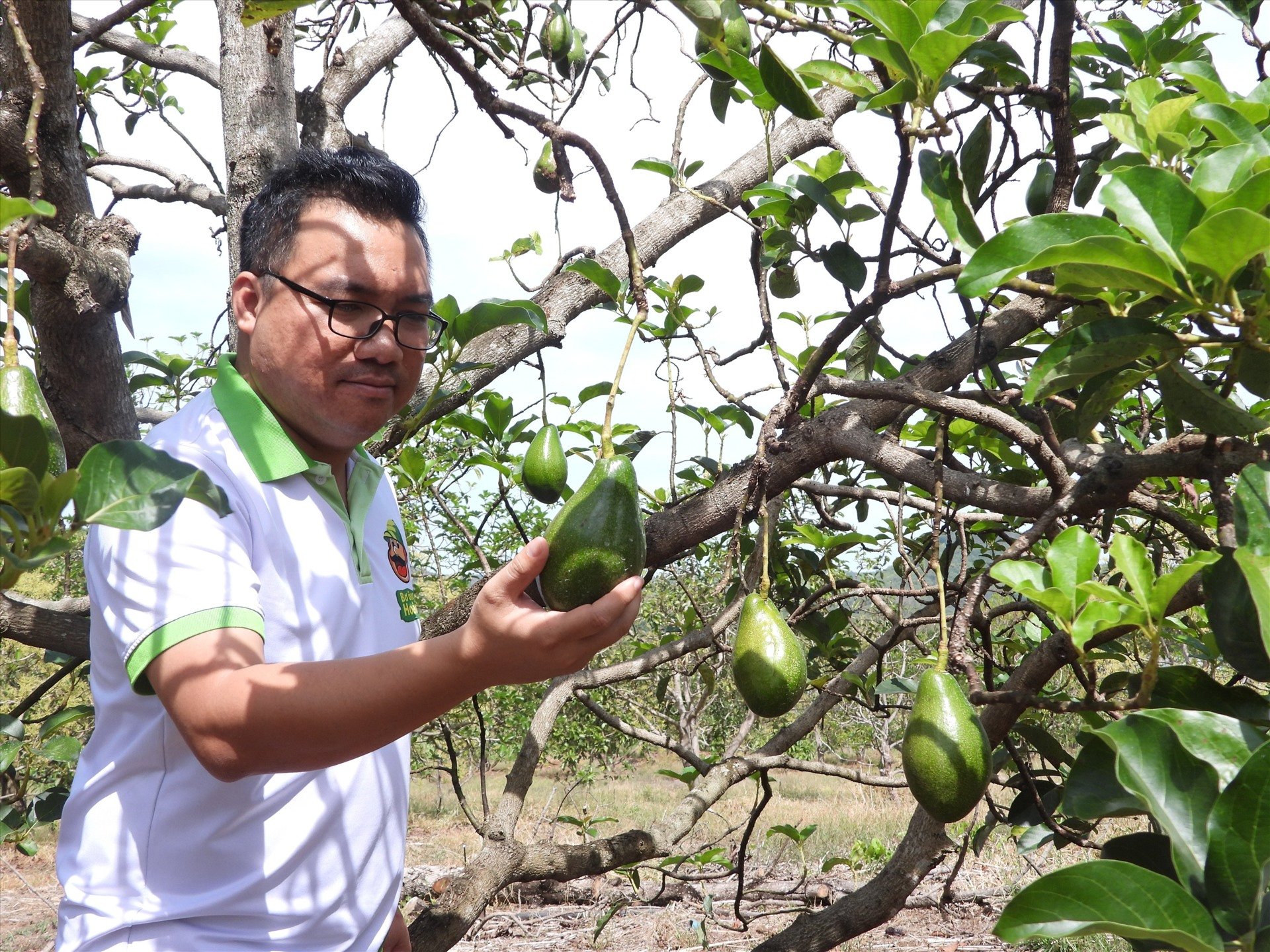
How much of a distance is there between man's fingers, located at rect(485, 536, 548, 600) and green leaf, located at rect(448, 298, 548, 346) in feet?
2.65

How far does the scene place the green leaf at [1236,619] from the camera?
0.93m

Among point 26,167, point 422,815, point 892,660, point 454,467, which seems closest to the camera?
point 26,167

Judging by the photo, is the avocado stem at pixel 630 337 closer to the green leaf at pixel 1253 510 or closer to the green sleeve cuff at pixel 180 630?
the green sleeve cuff at pixel 180 630

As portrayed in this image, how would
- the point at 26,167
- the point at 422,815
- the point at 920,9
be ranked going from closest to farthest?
the point at 920,9 → the point at 26,167 → the point at 422,815

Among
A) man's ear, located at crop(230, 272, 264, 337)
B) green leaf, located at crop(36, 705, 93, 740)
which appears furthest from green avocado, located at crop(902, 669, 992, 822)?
green leaf, located at crop(36, 705, 93, 740)

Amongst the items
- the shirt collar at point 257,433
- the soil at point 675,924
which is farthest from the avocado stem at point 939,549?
the soil at point 675,924

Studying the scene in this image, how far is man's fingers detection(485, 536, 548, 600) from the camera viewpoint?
921mm

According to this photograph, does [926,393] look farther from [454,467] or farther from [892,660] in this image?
[892,660]

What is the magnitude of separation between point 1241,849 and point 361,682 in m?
0.71

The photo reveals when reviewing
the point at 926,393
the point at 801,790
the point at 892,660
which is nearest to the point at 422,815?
the point at 801,790

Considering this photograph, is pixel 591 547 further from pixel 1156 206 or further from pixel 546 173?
pixel 546 173

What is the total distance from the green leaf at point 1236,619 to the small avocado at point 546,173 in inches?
49.7

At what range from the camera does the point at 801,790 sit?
12109 mm

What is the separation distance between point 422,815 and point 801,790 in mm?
4640
